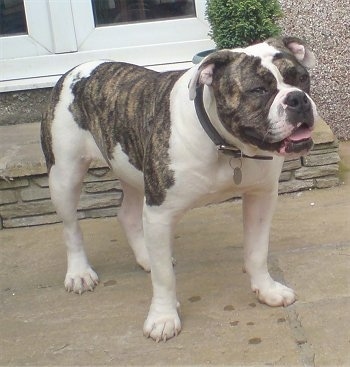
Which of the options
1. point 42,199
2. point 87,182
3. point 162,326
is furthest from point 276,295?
point 42,199

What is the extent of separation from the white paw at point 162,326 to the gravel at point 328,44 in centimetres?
303

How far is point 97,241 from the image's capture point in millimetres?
4848

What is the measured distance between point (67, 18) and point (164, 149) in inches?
125

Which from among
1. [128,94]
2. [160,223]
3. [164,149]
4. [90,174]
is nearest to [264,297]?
[160,223]

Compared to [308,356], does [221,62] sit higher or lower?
higher

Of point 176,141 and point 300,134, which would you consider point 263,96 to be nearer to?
point 300,134

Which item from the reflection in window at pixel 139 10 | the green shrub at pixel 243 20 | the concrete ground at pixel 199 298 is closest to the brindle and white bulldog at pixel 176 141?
the concrete ground at pixel 199 298

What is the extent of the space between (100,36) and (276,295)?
10.7 ft

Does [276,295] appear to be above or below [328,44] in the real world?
below

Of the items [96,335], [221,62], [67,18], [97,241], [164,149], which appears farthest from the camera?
[67,18]

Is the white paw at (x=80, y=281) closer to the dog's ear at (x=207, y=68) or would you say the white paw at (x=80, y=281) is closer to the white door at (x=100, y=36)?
the dog's ear at (x=207, y=68)

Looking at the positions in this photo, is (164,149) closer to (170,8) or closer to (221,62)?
(221,62)

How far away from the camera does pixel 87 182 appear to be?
16.9 ft

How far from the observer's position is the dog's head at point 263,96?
2863 millimetres
